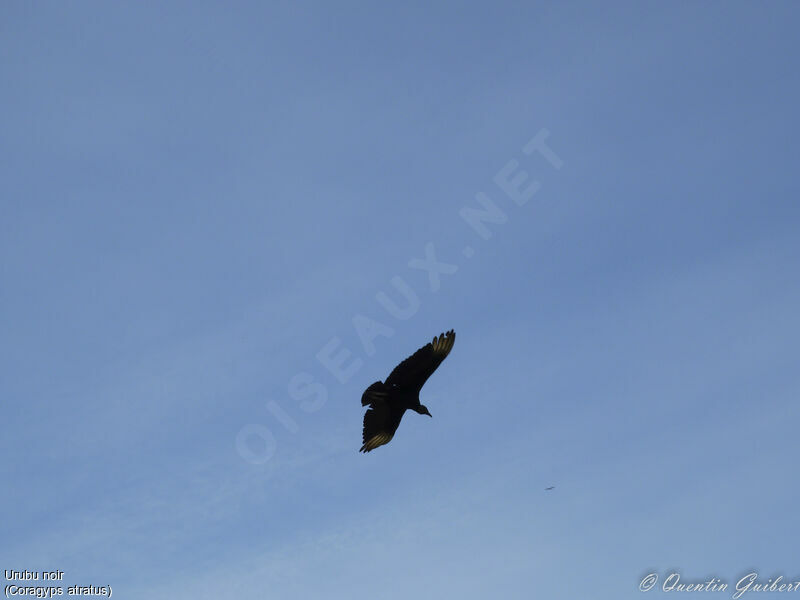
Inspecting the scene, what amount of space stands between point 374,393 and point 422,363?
175 centimetres

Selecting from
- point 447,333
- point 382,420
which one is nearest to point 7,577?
point 382,420

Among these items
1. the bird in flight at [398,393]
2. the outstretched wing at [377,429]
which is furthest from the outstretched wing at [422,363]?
the outstretched wing at [377,429]

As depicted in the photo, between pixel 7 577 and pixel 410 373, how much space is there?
14.7 m

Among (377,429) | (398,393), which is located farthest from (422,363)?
(377,429)

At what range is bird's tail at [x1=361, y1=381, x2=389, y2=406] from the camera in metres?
39.7

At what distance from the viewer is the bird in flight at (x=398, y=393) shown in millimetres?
39625

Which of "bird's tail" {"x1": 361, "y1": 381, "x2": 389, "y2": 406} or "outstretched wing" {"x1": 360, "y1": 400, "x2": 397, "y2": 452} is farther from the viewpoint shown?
"outstretched wing" {"x1": 360, "y1": 400, "x2": 397, "y2": 452}

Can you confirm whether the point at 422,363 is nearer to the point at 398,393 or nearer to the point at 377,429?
the point at 398,393

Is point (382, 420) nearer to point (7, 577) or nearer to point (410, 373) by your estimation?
point (410, 373)

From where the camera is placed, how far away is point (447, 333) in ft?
131

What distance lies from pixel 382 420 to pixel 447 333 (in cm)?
349

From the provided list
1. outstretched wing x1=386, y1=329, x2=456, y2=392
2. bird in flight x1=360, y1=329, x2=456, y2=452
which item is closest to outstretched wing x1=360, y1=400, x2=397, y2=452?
bird in flight x1=360, y1=329, x2=456, y2=452

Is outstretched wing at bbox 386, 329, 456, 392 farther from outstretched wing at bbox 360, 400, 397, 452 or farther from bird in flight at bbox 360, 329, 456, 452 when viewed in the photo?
outstretched wing at bbox 360, 400, 397, 452

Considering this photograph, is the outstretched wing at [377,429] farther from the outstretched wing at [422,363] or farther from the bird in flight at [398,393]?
the outstretched wing at [422,363]
